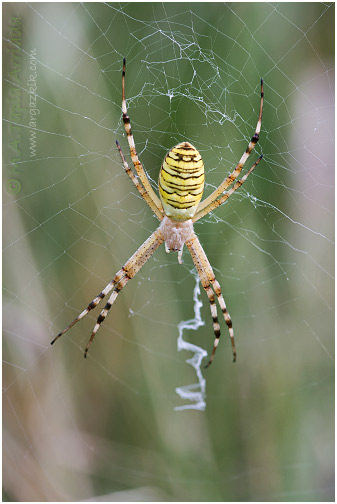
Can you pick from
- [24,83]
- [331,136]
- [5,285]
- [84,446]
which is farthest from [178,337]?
[24,83]

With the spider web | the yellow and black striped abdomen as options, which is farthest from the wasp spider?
the spider web

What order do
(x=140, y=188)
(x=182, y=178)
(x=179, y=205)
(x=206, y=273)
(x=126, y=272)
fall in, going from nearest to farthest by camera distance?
(x=182, y=178) → (x=179, y=205) → (x=140, y=188) → (x=126, y=272) → (x=206, y=273)

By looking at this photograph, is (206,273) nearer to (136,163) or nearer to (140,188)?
(140,188)

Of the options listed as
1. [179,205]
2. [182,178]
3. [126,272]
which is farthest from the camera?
[126,272]

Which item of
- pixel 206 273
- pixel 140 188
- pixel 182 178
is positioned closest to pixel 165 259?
pixel 206 273

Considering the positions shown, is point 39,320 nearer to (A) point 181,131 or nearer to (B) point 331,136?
(A) point 181,131

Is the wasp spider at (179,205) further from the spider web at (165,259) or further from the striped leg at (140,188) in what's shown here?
the spider web at (165,259)

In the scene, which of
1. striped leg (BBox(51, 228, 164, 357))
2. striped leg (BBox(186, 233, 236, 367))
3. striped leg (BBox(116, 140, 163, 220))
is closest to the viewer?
striped leg (BBox(116, 140, 163, 220))

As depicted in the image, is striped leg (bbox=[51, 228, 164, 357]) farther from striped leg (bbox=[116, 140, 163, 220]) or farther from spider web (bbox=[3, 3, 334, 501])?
striped leg (bbox=[116, 140, 163, 220])
